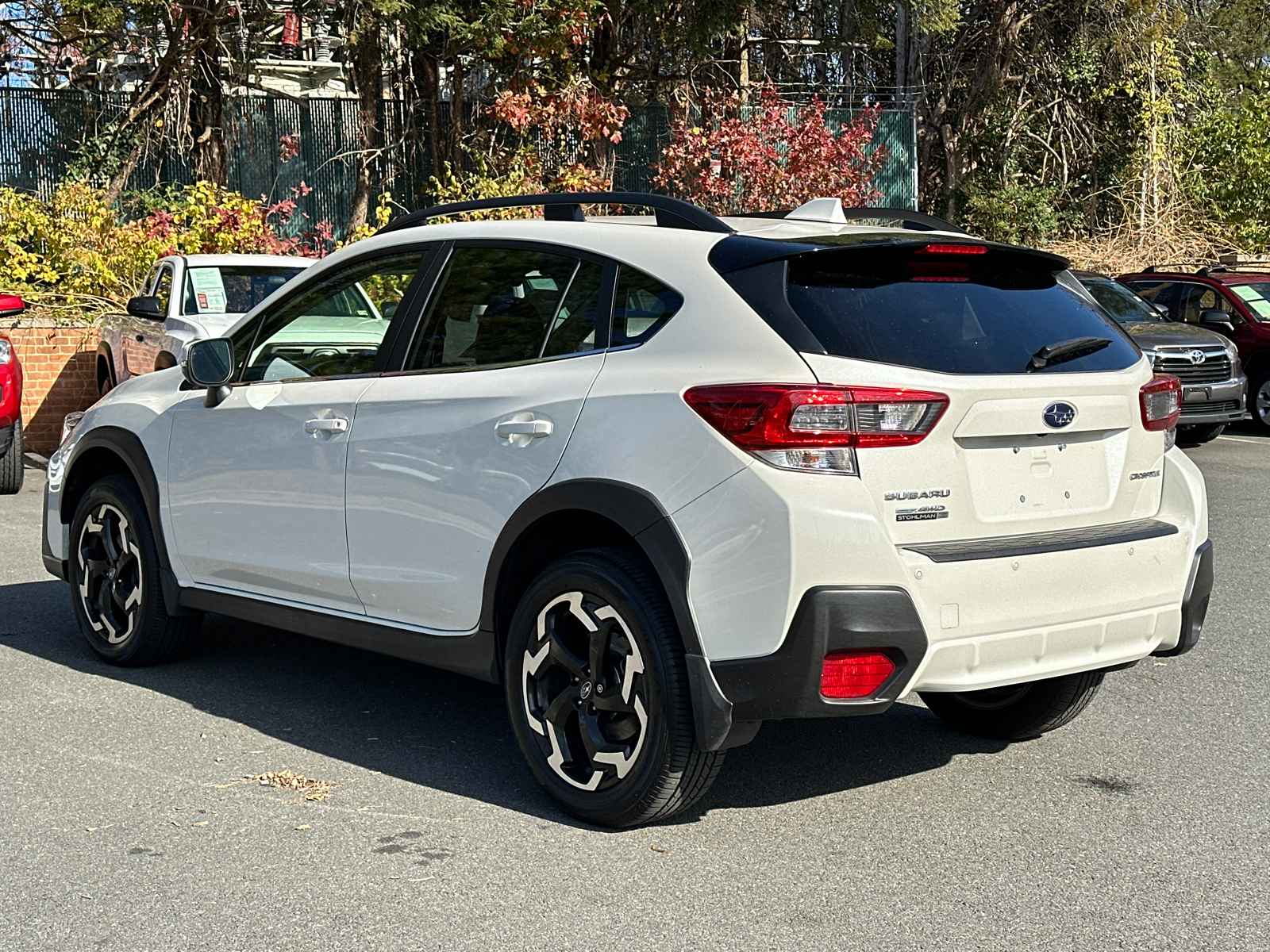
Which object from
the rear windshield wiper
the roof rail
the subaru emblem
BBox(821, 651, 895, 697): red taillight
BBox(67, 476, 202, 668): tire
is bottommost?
BBox(67, 476, 202, 668): tire

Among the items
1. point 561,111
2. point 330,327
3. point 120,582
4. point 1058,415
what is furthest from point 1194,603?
point 561,111

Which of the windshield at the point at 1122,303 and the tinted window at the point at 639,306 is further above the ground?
the tinted window at the point at 639,306

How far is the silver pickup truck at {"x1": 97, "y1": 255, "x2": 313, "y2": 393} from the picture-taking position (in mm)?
12734

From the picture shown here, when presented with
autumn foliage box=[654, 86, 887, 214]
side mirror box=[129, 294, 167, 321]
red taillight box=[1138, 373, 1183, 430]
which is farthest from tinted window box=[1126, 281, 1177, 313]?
red taillight box=[1138, 373, 1183, 430]

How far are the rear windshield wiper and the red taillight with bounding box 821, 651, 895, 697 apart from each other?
3.18 feet

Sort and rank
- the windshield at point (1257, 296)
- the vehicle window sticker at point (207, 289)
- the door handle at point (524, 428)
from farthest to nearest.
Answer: the windshield at point (1257, 296)
the vehicle window sticker at point (207, 289)
the door handle at point (524, 428)

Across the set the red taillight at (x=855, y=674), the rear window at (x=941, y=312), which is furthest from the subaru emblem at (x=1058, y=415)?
the red taillight at (x=855, y=674)

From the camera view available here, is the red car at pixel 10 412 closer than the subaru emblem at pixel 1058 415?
No

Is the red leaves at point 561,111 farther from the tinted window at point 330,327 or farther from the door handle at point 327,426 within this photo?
the door handle at point 327,426

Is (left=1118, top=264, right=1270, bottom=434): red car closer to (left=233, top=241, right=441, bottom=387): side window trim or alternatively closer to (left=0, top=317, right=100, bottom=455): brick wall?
(left=0, top=317, right=100, bottom=455): brick wall

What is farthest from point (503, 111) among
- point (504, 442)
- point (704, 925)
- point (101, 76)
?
point (704, 925)

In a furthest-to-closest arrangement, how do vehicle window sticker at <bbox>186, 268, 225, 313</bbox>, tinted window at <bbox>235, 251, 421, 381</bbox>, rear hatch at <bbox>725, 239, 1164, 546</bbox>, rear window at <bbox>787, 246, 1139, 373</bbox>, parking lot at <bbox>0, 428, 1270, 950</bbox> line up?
vehicle window sticker at <bbox>186, 268, 225, 313</bbox>, tinted window at <bbox>235, 251, 421, 381</bbox>, rear window at <bbox>787, 246, 1139, 373</bbox>, rear hatch at <bbox>725, 239, 1164, 546</bbox>, parking lot at <bbox>0, 428, 1270, 950</bbox>

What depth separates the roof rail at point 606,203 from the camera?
4.61 metres

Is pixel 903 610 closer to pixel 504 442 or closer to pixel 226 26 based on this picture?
pixel 504 442
